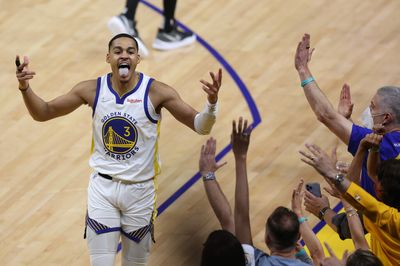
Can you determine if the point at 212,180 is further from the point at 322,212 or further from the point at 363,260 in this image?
the point at 363,260

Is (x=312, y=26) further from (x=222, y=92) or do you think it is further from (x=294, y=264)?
(x=294, y=264)

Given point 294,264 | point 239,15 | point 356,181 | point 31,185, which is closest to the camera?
point 294,264

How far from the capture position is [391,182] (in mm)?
5695

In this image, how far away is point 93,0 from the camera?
11.7 metres

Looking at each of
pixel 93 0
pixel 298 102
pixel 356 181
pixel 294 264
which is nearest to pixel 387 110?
pixel 356 181

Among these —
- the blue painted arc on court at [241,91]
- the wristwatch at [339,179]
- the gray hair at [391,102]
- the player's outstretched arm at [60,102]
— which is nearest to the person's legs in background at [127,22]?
the blue painted arc on court at [241,91]

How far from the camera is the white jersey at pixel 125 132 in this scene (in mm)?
6621

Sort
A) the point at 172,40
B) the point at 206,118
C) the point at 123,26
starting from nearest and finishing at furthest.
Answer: the point at 206,118
the point at 123,26
the point at 172,40

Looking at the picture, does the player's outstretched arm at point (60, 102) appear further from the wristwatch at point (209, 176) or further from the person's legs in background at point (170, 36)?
the person's legs in background at point (170, 36)

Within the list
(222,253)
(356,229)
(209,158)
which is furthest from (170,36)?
(222,253)

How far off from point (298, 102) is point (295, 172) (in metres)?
1.20

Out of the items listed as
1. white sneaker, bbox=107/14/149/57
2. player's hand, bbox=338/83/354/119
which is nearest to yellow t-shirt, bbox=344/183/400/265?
player's hand, bbox=338/83/354/119

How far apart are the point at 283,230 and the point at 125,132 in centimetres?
155

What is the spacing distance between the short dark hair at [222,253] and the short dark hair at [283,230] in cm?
45
